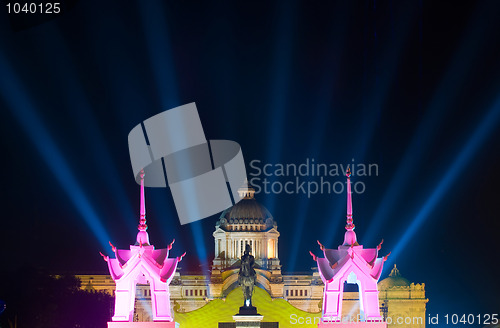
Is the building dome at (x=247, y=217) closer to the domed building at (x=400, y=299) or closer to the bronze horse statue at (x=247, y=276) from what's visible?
the domed building at (x=400, y=299)

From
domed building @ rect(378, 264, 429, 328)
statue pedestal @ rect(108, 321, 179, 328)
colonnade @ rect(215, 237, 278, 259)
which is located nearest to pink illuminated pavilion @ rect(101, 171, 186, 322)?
statue pedestal @ rect(108, 321, 179, 328)

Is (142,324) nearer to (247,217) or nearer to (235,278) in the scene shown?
(235,278)

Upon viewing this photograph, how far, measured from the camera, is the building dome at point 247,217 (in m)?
91.8

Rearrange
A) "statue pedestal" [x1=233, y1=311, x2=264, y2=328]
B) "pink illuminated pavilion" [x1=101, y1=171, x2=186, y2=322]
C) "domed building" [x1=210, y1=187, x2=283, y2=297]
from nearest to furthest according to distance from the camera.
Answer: "pink illuminated pavilion" [x1=101, y1=171, x2=186, y2=322], "statue pedestal" [x1=233, y1=311, x2=264, y2=328], "domed building" [x1=210, y1=187, x2=283, y2=297]

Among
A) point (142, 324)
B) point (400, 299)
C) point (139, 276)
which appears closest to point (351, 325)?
point (142, 324)

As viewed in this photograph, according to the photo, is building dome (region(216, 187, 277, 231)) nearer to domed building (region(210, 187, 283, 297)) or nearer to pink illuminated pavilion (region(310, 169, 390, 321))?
domed building (region(210, 187, 283, 297))

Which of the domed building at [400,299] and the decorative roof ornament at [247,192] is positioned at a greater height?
the decorative roof ornament at [247,192]

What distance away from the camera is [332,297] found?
41.6m

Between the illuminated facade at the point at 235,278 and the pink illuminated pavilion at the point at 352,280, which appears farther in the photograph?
the illuminated facade at the point at 235,278

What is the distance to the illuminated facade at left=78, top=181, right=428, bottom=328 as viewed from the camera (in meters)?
84.8

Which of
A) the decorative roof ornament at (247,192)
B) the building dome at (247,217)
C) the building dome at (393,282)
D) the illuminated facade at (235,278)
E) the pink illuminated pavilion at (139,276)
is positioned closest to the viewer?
the pink illuminated pavilion at (139,276)

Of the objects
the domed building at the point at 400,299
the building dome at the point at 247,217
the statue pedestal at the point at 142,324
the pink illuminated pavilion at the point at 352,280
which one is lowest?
the statue pedestal at the point at 142,324

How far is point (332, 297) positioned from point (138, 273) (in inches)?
277

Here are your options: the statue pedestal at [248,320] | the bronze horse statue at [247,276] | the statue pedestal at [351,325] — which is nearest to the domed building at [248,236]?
the bronze horse statue at [247,276]
